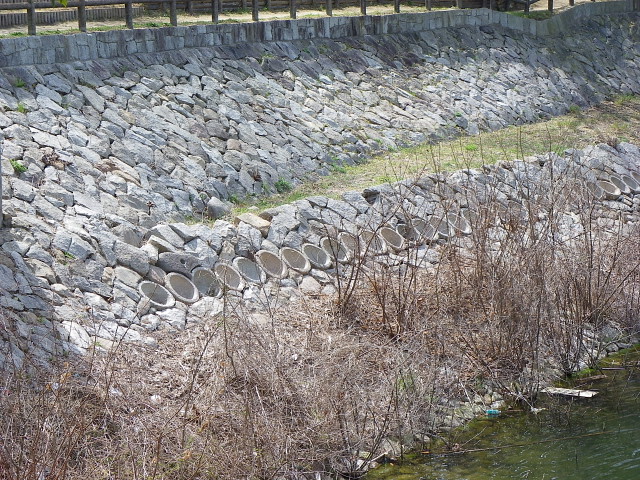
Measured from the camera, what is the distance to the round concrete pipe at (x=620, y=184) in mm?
18609

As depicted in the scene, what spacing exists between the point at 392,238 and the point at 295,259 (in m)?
1.78

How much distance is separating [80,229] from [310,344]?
3.58 m

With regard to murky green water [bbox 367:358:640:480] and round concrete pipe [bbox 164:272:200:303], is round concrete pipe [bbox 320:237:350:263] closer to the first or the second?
round concrete pipe [bbox 164:272:200:303]

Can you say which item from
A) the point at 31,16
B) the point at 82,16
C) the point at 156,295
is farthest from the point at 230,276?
the point at 82,16

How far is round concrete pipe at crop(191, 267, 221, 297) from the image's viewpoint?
1212 centimetres

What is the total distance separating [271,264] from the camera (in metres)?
13.0

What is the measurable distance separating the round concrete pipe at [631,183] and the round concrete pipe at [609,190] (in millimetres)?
535

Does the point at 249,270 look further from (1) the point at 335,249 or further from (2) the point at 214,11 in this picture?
(2) the point at 214,11

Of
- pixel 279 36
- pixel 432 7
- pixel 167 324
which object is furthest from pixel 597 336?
pixel 432 7

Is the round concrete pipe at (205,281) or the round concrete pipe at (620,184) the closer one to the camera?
the round concrete pipe at (205,281)

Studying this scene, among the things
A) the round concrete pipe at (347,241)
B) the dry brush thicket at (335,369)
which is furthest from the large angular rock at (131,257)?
the round concrete pipe at (347,241)

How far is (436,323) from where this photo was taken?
Answer: 10914 millimetres

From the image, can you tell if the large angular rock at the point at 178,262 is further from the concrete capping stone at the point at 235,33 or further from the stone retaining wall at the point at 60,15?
the stone retaining wall at the point at 60,15

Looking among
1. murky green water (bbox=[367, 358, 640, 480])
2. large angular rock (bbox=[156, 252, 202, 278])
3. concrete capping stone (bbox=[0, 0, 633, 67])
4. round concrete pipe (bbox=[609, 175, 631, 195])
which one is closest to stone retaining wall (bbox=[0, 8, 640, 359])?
large angular rock (bbox=[156, 252, 202, 278])
